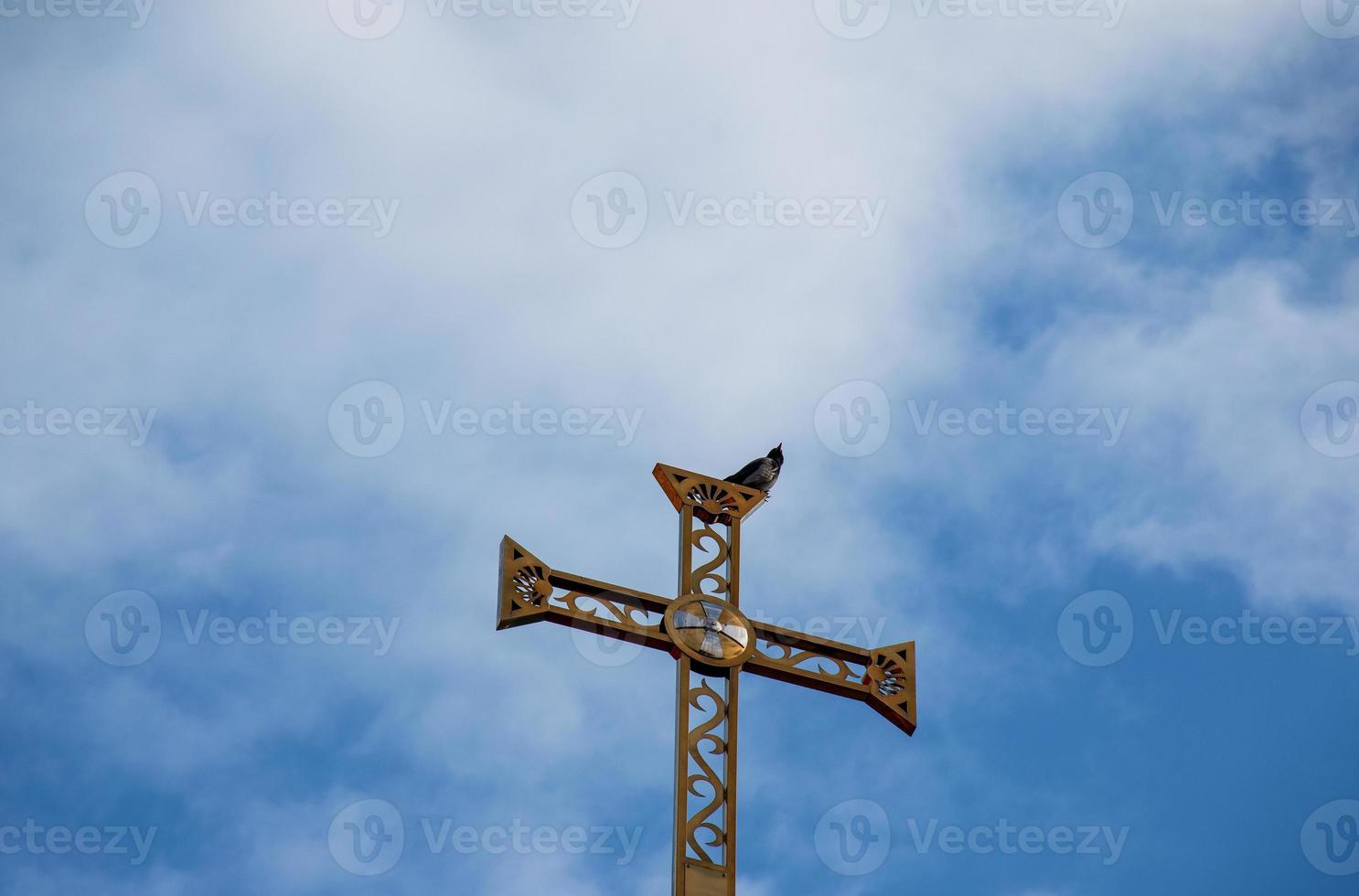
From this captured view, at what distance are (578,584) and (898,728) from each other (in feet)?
9.35

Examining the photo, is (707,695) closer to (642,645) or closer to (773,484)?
(642,645)

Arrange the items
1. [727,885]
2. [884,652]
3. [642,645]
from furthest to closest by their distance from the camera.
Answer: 1. [884,652]
2. [642,645]
3. [727,885]

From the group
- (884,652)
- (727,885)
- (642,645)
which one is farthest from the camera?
(884,652)

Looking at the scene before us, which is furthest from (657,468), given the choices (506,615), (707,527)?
(506,615)

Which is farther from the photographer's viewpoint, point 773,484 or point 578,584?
point 773,484

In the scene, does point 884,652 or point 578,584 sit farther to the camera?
point 884,652

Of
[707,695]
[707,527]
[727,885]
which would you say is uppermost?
[707,527]

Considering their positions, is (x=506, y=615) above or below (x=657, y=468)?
below

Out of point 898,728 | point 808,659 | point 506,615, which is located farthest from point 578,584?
point 898,728

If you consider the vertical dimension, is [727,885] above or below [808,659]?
below

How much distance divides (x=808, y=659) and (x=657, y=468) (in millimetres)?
1815

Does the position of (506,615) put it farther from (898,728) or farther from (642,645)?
(898,728)

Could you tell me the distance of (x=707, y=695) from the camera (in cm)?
1487

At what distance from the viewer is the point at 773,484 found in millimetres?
16328
